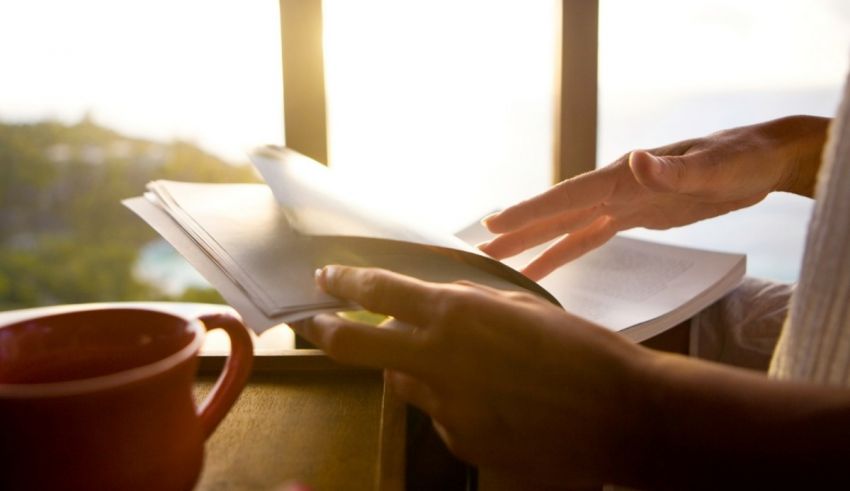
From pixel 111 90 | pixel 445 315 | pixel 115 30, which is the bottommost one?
pixel 445 315

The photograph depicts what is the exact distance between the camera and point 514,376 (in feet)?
1.14

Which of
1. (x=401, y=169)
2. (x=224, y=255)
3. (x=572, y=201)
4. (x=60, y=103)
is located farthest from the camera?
(x=60, y=103)

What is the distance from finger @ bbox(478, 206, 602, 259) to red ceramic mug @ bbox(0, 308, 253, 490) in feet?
1.28

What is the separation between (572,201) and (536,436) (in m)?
0.36

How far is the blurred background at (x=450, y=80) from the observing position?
101cm

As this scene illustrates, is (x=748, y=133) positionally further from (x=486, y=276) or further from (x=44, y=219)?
(x=44, y=219)

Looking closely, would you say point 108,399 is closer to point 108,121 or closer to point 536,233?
point 536,233

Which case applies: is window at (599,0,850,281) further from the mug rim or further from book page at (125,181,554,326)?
the mug rim

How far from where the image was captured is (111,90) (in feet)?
9.14

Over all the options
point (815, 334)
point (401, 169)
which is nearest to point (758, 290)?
point (815, 334)

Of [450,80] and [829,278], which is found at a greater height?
[450,80]

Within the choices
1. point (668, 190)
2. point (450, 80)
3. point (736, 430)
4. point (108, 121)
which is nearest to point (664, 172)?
point (668, 190)

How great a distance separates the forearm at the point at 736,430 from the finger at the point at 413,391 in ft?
0.40

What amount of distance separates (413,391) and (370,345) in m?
0.04
